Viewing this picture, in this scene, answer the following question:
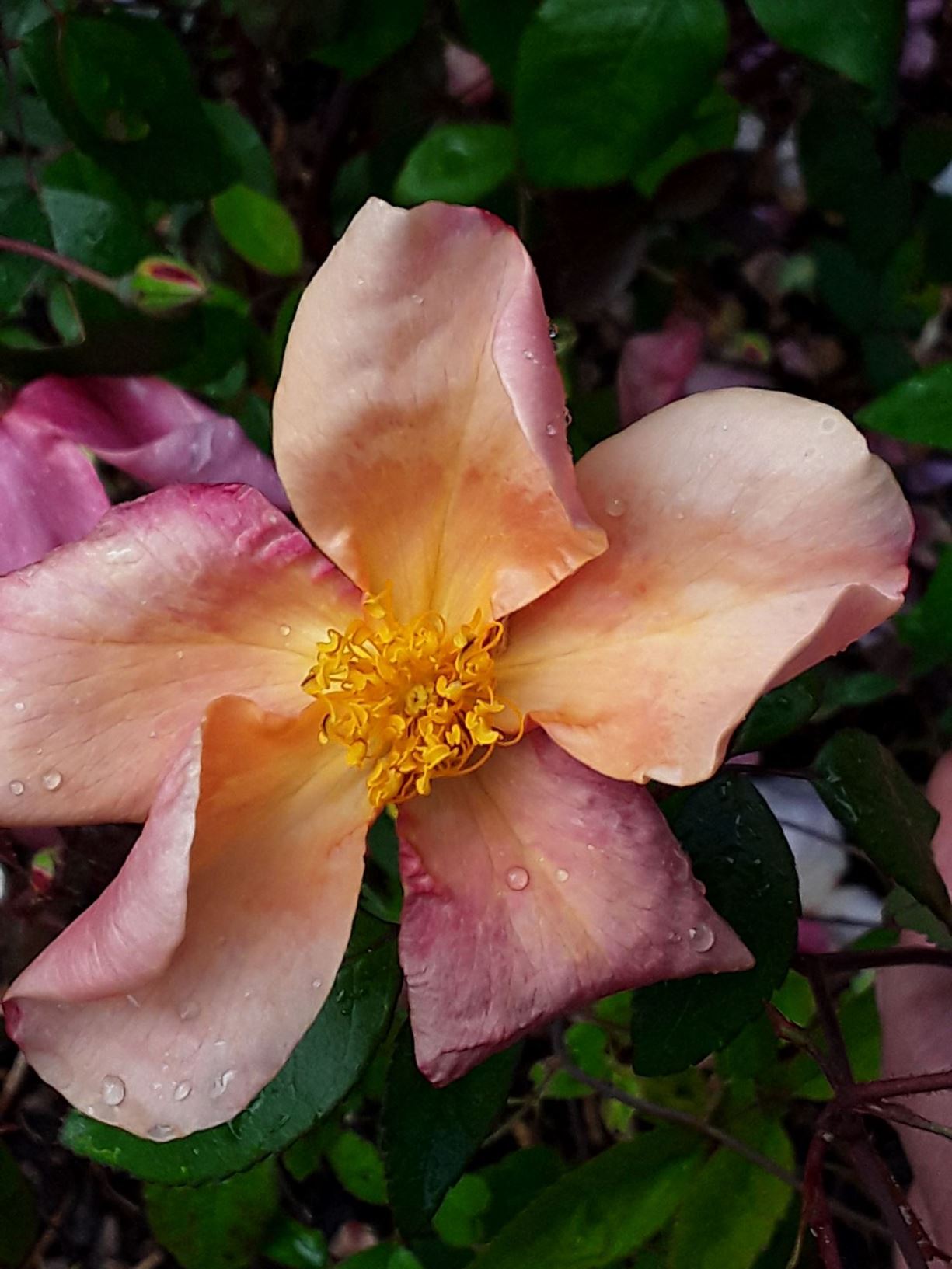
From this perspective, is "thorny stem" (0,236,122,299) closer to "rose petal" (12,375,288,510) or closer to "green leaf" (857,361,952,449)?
"rose petal" (12,375,288,510)

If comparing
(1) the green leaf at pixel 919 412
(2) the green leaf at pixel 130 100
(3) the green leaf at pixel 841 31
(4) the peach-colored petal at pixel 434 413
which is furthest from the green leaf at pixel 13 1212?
(3) the green leaf at pixel 841 31

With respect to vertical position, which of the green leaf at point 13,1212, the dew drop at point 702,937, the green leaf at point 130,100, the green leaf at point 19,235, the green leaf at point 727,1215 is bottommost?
the green leaf at point 727,1215

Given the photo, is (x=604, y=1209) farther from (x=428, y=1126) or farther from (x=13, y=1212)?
(x=13, y=1212)

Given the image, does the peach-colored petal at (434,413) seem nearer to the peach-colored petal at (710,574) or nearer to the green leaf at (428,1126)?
the peach-colored petal at (710,574)

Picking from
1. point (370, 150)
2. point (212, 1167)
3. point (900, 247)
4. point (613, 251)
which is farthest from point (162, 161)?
point (900, 247)

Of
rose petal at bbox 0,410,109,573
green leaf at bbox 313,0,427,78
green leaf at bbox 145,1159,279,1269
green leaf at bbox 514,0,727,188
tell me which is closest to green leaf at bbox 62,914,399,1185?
rose petal at bbox 0,410,109,573

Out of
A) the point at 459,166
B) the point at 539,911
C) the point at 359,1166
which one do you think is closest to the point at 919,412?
the point at 459,166

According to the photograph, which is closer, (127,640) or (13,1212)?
(127,640)
